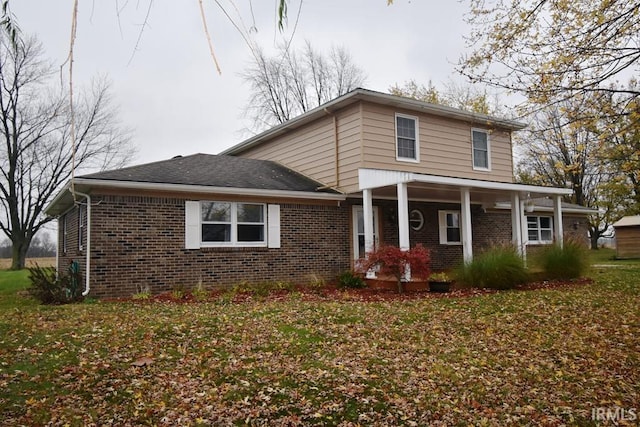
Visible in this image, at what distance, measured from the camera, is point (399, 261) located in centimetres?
1042

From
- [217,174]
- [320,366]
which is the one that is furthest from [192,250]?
[320,366]

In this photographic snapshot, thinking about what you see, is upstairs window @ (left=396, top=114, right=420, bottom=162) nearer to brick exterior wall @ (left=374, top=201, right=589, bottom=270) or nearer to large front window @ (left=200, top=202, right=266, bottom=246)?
brick exterior wall @ (left=374, top=201, right=589, bottom=270)

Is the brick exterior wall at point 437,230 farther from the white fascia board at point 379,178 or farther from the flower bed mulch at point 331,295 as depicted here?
the white fascia board at point 379,178

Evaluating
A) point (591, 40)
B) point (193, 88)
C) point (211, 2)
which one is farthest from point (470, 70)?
point (211, 2)

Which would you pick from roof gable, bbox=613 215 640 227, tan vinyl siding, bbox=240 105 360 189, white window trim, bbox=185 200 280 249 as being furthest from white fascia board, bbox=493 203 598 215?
white window trim, bbox=185 200 280 249

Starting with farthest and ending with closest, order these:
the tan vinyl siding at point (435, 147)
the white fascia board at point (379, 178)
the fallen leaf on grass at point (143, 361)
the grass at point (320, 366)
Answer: the tan vinyl siding at point (435, 147), the white fascia board at point (379, 178), the fallen leaf on grass at point (143, 361), the grass at point (320, 366)

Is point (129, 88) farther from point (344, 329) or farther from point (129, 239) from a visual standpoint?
point (129, 239)

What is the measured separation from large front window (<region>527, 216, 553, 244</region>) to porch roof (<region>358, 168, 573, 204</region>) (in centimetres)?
584

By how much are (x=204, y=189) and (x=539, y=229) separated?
15531mm

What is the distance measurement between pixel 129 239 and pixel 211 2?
9319 mm

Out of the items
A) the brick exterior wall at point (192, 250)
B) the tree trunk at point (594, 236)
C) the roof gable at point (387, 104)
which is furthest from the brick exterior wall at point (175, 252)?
the tree trunk at point (594, 236)

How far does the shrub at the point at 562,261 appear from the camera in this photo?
12477 mm

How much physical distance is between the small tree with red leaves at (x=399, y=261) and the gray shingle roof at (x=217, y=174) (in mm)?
3478

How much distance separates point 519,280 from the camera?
1117cm
